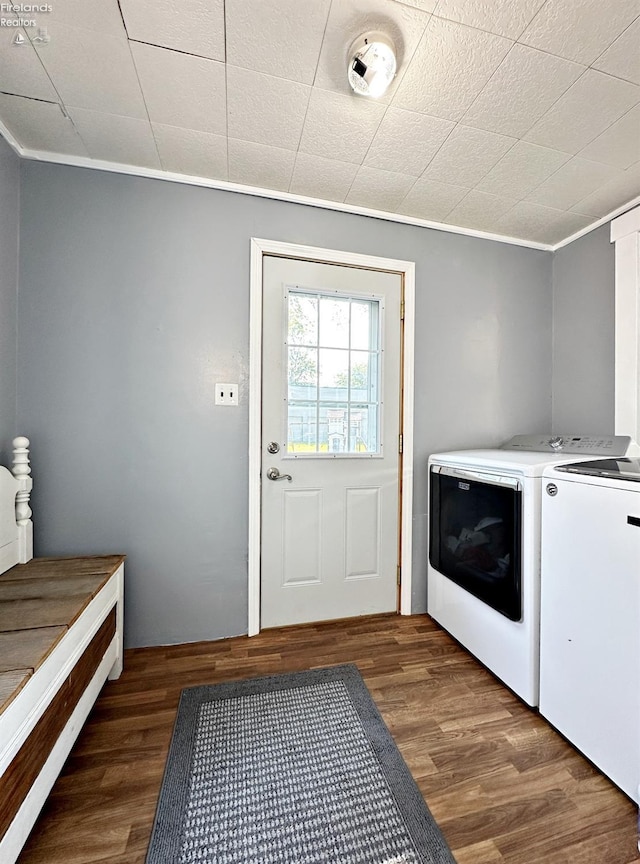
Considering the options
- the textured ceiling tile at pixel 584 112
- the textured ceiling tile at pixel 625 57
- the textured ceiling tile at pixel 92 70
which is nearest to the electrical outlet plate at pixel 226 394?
the textured ceiling tile at pixel 92 70

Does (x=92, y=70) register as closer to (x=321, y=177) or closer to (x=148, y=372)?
(x=321, y=177)

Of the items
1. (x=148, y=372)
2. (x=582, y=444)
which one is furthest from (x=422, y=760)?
(x=148, y=372)

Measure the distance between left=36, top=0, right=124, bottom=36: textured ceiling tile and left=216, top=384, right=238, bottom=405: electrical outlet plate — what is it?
1291 millimetres

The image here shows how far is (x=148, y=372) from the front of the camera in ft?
6.02

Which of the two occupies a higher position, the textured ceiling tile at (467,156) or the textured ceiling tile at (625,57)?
the textured ceiling tile at (467,156)

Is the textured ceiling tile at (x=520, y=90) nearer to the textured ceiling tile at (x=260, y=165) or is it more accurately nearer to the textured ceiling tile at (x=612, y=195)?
the textured ceiling tile at (x=612, y=195)

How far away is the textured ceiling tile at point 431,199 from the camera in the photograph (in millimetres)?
1886

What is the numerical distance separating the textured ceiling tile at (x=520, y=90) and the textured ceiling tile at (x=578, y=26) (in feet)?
0.10

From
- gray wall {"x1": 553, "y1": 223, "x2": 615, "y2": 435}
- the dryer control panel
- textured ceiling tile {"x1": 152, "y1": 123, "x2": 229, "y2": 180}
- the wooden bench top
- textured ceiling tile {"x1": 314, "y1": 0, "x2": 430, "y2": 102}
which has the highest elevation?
textured ceiling tile {"x1": 152, "y1": 123, "x2": 229, "y2": 180}

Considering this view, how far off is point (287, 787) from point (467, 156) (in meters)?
2.55

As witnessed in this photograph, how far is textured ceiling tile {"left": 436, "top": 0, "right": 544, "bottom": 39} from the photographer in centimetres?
106

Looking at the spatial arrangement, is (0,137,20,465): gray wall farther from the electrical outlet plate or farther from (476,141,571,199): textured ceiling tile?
(476,141,571,199): textured ceiling tile

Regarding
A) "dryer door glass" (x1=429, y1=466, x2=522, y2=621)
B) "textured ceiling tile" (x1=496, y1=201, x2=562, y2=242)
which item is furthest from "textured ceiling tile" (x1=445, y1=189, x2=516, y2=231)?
"dryer door glass" (x1=429, y1=466, x2=522, y2=621)

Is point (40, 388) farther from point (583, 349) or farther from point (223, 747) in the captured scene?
point (583, 349)
